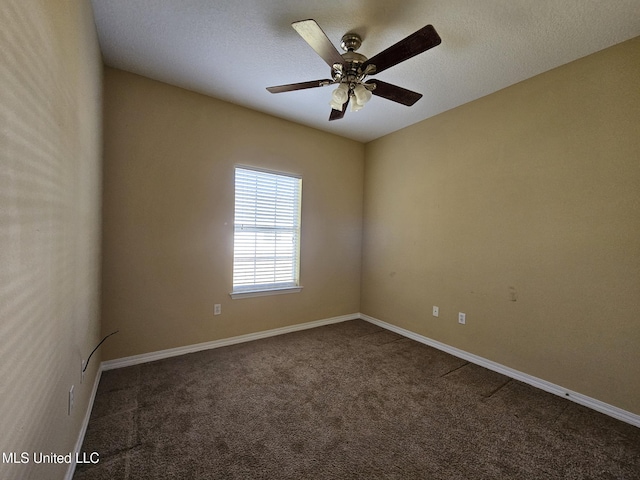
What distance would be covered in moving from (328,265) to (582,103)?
303cm

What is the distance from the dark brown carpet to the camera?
5.00 feet

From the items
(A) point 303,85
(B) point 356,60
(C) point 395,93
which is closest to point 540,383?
(C) point 395,93

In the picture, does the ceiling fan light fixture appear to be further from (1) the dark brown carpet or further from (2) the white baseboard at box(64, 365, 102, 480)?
(2) the white baseboard at box(64, 365, 102, 480)

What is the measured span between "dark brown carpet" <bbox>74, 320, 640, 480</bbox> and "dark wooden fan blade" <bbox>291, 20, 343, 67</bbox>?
2.43 m

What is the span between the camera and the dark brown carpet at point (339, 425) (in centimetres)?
152

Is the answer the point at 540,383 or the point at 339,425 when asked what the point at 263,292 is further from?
the point at 540,383

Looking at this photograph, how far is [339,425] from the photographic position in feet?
6.07

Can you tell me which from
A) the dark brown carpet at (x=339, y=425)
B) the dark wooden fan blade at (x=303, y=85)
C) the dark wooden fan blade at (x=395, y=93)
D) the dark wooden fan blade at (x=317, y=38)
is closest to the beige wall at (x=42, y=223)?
the dark brown carpet at (x=339, y=425)

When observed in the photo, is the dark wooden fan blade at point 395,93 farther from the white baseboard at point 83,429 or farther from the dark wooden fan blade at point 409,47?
the white baseboard at point 83,429

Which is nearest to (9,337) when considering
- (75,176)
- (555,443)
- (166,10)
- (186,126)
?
(75,176)

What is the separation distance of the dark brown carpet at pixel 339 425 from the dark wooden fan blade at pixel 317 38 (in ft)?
7.97

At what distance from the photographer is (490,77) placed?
8.23ft

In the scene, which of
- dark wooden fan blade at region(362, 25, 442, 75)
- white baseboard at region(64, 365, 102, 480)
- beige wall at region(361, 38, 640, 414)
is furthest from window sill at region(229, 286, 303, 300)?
dark wooden fan blade at region(362, 25, 442, 75)

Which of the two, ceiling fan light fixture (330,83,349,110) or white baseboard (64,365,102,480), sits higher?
ceiling fan light fixture (330,83,349,110)
